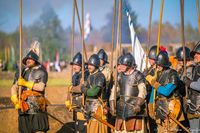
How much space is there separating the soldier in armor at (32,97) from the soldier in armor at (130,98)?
5.91 ft

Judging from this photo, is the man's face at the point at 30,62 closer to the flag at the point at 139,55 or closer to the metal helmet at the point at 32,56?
the metal helmet at the point at 32,56

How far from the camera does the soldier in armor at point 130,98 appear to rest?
32.2 ft

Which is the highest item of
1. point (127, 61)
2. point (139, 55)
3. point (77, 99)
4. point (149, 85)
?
point (139, 55)

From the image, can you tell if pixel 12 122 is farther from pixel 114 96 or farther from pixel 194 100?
pixel 194 100

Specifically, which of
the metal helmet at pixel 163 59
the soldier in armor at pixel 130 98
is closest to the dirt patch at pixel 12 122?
the soldier in armor at pixel 130 98

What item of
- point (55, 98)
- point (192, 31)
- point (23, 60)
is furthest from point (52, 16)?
point (23, 60)

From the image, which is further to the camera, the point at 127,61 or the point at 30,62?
the point at 30,62

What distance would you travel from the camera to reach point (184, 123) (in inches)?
415

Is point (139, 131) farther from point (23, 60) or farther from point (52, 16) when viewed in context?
point (52, 16)

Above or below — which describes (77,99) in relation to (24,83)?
below

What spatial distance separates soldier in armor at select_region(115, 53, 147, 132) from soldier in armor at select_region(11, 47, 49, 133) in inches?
70.9

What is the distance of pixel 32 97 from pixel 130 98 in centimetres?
226

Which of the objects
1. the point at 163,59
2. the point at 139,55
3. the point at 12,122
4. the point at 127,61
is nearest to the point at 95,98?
the point at 127,61

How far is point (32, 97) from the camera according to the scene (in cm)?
1067
